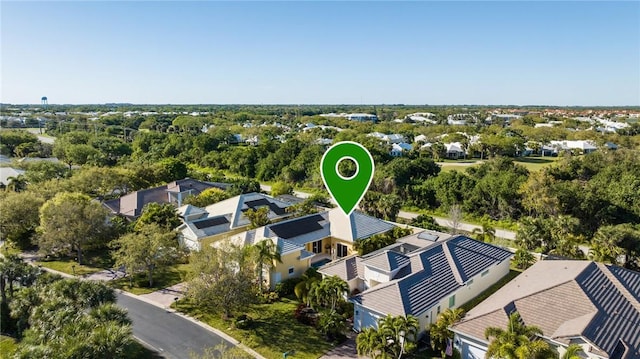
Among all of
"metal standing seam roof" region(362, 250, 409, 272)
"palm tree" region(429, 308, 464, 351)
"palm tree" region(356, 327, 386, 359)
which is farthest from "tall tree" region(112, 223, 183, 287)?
"palm tree" region(429, 308, 464, 351)

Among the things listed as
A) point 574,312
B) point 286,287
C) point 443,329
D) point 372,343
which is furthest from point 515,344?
point 286,287

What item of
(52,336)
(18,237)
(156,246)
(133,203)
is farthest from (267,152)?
(52,336)

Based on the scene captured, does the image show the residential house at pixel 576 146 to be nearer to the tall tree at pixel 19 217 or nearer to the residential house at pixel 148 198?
the residential house at pixel 148 198

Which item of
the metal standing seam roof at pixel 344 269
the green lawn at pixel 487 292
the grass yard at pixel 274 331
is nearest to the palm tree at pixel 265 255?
the grass yard at pixel 274 331

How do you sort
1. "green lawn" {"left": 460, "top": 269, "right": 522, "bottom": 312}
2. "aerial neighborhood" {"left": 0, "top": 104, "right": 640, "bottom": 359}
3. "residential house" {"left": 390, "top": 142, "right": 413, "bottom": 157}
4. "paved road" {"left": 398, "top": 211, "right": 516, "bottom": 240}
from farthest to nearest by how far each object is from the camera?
"residential house" {"left": 390, "top": 142, "right": 413, "bottom": 157}, "paved road" {"left": 398, "top": 211, "right": 516, "bottom": 240}, "green lawn" {"left": 460, "top": 269, "right": 522, "bottom": 312}, "aerial neighborhood" {"left": 0, "top": 104, "right": 640, "bottom": 359}

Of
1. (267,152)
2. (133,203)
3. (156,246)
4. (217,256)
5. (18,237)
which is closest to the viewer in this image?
(217,256)

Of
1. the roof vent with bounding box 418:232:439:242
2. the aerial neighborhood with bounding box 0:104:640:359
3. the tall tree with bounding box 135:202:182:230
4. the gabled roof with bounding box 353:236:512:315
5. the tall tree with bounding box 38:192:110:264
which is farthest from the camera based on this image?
the tall tree with bounding box 135:202:182:230

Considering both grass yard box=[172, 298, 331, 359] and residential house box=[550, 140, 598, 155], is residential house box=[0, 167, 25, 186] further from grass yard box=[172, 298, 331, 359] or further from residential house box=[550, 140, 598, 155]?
residential house box=[550, 140, 598, 155]

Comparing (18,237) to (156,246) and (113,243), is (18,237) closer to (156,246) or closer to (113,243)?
(113,243)
